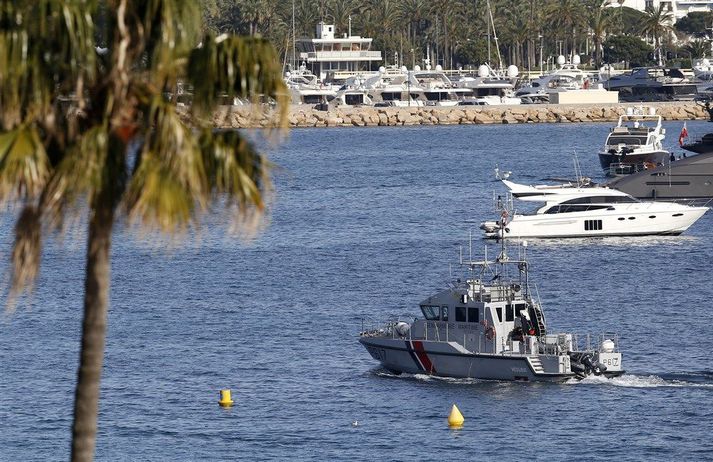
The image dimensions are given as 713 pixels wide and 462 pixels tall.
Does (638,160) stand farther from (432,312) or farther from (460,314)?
(460,314)

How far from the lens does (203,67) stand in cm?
1166

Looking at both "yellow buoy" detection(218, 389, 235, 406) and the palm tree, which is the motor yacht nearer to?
"yellow buoy" detection(218, 389, 235, 406)

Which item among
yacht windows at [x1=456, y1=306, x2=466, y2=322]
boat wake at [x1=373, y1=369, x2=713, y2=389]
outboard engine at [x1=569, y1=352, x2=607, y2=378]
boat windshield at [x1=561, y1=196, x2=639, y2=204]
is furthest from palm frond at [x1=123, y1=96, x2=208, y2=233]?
boat windshield at [x1=561, y1=196, x2=639, y2=204]

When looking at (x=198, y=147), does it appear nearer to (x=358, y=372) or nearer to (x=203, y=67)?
(x=203, y=67)

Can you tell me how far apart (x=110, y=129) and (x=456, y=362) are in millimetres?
29746

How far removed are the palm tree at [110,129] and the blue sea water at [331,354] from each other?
45cm

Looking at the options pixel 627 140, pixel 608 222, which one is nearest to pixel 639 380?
pixel 608 222

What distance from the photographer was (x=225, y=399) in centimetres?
3972

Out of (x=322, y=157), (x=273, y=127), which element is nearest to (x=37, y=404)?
(x=273, y=127)

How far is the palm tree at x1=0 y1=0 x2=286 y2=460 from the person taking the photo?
11250 mm

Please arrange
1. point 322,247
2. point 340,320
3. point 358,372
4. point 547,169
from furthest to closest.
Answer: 1. point 547,169
2. point 322,247
3. point 340,320
4. point 358,372

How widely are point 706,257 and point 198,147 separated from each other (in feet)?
202

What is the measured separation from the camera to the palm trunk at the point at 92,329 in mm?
11828

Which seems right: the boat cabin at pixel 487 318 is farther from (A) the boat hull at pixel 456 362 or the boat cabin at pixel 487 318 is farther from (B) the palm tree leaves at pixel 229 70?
(B) the palm tree leaves at pixel 229 70
